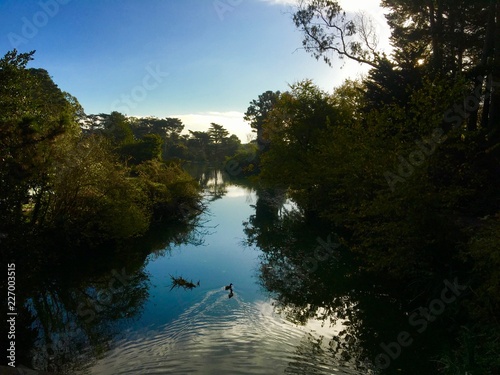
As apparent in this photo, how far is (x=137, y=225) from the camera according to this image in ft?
61.4

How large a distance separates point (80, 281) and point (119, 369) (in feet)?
25.8

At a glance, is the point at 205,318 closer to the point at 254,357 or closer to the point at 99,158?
the point at 254,357

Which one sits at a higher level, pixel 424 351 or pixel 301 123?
pixel 301 123

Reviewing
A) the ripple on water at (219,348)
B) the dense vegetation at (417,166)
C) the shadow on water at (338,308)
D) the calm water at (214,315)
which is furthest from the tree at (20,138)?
the dense vegetation at (417,166)

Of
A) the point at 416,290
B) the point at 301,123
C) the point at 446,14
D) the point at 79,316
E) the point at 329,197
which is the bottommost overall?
the point at 79,316

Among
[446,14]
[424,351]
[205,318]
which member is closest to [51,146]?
[205,318]

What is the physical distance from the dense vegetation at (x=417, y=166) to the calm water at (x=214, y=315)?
5.46 ft

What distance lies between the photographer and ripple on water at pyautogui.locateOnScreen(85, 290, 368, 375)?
8359 mm

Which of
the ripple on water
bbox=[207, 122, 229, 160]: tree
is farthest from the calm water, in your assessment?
bbox=[207, 122, 229, 160]: tree

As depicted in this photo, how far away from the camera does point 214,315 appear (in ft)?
38.2

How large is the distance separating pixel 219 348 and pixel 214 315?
2314 mm

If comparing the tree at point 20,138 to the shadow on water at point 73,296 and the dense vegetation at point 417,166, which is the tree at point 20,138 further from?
the dense vegetation at point 417,166

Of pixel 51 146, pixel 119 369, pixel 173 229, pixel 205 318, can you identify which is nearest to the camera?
pixel 119 369

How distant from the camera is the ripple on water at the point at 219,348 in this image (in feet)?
27.4
